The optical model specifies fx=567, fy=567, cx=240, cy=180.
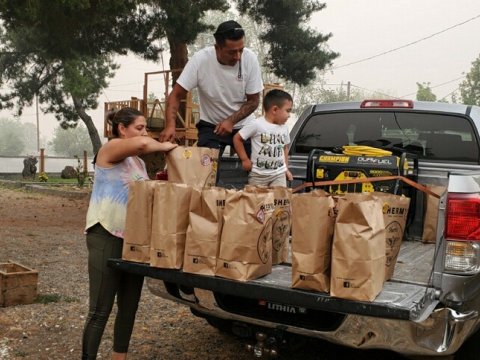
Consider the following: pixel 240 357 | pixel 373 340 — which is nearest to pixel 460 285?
pixel 373 340

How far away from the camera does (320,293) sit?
8.45 feet

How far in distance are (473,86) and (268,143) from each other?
65650 millimetres

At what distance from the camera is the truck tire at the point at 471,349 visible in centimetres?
292

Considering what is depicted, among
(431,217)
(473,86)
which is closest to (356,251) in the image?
(431,217)

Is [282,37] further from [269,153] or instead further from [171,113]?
[171,113]

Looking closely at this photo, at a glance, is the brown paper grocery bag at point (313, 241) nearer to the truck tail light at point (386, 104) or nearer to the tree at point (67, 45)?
the truck tail light at point (386, 104)

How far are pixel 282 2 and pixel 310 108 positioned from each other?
35.8ft

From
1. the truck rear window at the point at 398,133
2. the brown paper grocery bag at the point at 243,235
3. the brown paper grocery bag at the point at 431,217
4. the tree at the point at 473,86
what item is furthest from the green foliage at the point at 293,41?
the tree at the point at 473,86

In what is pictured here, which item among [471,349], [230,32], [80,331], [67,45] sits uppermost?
[67,45]

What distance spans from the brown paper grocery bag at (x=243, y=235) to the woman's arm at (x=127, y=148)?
1.82ft

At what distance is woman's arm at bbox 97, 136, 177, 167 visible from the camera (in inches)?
121

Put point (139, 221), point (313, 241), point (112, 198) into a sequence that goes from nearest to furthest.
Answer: point (313, 241) < point (139, 221) < point (112, 198)

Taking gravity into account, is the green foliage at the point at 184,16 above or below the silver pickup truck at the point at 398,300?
above

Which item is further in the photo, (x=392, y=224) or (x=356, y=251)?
(x=392, y=224)
